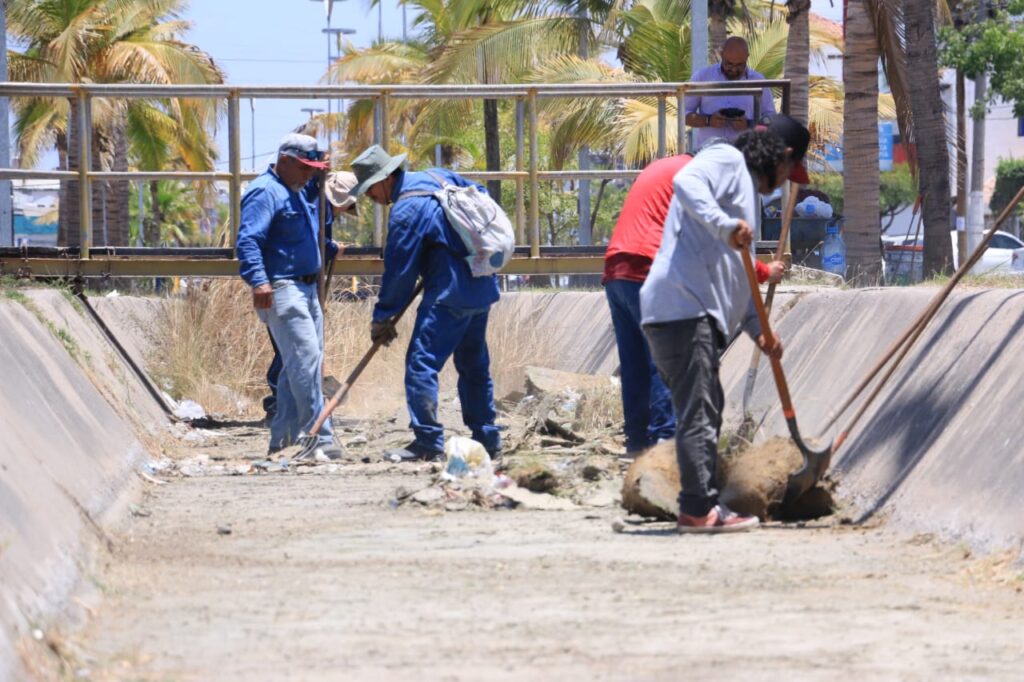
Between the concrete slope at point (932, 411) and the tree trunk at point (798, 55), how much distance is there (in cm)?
1084

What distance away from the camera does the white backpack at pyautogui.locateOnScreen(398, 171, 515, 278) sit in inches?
383

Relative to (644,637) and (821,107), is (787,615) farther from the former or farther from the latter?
(821,107)

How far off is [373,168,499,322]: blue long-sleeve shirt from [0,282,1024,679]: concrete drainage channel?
162cm

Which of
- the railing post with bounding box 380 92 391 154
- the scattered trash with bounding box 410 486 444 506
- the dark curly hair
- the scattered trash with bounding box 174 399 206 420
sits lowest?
the scattered trash with bounding box 174 399 206 420

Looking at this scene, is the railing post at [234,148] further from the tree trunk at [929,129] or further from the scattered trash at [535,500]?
the tree trunk at [929,129]

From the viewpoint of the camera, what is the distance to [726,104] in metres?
12.8

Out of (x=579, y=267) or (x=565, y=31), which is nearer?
(x=579, y=267)

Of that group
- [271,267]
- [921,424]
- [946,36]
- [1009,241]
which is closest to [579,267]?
[271,267]

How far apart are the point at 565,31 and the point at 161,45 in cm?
853

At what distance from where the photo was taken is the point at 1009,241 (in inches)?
1724

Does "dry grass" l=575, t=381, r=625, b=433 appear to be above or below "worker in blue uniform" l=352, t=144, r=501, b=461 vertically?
below

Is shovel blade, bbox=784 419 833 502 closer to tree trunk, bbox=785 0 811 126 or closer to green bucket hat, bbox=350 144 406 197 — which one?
green bucket hat, bbox=350 144 406 197

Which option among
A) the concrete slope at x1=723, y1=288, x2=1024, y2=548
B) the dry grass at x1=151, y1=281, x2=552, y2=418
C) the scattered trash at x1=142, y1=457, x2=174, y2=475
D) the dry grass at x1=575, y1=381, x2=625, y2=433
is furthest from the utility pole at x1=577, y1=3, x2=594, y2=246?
the concrete slope at x1=723, y1=288, x2=1024, y2=548

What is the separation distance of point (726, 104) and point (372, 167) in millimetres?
3764
